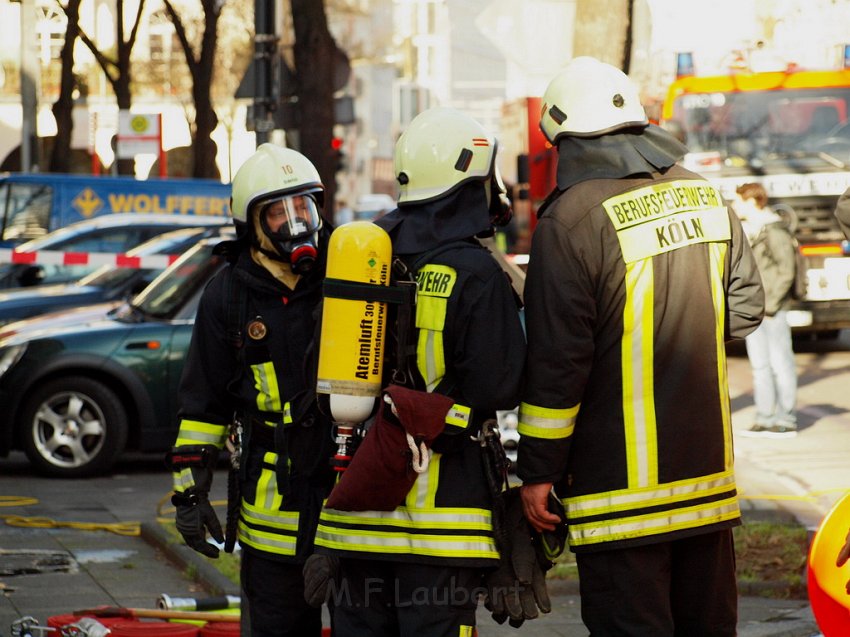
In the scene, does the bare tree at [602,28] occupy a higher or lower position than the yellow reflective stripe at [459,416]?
higher

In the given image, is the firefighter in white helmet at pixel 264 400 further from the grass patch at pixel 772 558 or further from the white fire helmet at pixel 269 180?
the grass patch at pixel 772 558

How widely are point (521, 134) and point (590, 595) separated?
18.2 meters

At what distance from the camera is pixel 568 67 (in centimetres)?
425

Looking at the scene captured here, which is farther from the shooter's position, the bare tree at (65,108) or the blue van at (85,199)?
the bare tree at (65,108)

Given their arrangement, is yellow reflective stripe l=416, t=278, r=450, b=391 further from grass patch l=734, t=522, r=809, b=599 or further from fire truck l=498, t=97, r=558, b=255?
fire truck l=498, t=97, r=558, b=255

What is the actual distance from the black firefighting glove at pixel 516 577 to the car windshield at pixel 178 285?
21.6 ft

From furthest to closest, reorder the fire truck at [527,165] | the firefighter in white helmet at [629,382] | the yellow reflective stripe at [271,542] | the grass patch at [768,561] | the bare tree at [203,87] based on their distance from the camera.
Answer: the bare tree at [203,87], the fire truck at [527,165], the grass patch at [768,561], the yellow reflective stripe at [271,542], the firefighter in white helmet at [629,382]

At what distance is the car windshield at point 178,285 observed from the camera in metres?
10.5

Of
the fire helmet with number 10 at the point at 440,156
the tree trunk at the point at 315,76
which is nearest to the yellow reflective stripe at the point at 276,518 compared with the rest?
the fire helmet with number 10 at the point at 440,156

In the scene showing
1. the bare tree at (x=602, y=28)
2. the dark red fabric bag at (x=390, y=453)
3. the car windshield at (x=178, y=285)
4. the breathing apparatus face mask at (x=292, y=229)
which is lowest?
the car windshield at (x=178, y=285)

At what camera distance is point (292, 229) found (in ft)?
15.3

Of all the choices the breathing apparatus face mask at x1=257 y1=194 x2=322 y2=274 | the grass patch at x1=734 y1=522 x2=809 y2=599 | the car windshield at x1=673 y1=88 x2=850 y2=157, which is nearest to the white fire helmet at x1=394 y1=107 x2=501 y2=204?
the breathing apparatus face mask at x1=257 y1=194 x2=322 y2=274

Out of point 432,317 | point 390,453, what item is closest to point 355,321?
point 432,317

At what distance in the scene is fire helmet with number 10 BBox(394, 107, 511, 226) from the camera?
164 inches
